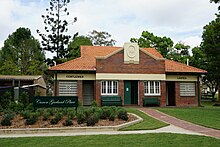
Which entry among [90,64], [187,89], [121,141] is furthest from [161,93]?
[121,141]

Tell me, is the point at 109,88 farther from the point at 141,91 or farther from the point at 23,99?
the point at 23,99

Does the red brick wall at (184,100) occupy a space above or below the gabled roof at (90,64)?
below

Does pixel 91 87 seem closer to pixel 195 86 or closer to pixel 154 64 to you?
pixel 154 64

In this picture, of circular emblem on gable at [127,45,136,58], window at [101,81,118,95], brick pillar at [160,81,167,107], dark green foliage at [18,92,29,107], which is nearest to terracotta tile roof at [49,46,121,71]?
window at [101,81,118,95]

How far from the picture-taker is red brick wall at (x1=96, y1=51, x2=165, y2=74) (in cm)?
2562

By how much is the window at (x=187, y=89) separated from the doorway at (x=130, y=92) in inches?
185

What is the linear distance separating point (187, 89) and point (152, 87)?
394cm

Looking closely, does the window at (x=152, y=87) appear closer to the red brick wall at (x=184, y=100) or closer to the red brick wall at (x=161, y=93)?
the red brick wall at (x=161, y=93)

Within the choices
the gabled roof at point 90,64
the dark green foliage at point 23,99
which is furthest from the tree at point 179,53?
the dark green foliage at point 23,99

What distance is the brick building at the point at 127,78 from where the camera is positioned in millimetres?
25562

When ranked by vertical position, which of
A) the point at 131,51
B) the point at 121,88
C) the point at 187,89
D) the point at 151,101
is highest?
the point at 131,51

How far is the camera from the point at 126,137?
1070 cm

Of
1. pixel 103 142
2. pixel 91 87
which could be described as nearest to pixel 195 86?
pixel 91 87

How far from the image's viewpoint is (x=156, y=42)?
45.8 m
